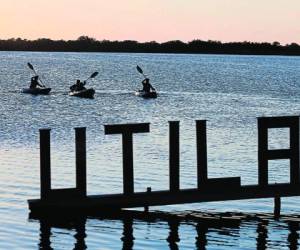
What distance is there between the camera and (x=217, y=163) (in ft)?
124

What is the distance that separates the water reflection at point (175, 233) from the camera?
22508 millimetres

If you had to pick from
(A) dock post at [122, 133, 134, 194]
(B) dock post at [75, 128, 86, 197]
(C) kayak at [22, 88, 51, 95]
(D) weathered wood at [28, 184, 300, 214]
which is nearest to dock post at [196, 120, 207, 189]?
(D) weathered wood at [28, 184, 300, 214]

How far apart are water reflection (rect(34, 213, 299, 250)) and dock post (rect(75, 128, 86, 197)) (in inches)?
31.2

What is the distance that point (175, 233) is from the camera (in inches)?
928

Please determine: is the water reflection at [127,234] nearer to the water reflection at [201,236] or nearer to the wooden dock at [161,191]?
the wooden dock at [161,191]

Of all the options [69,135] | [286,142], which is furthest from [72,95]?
[286,142]

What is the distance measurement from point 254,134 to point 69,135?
9453 millimetres

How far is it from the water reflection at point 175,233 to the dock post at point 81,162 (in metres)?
0.79

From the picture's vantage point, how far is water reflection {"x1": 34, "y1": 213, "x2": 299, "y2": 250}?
22.5 m

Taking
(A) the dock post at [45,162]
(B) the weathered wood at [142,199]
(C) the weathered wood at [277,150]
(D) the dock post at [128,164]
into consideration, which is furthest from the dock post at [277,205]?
(A) the dock post at [45,162]

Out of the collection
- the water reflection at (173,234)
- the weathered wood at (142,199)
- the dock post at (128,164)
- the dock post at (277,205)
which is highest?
the dock post at (128,164)

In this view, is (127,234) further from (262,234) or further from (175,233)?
(262,234)

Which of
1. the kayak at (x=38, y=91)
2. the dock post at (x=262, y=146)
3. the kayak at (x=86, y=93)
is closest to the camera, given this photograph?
the dock post at (x=262, y=146)

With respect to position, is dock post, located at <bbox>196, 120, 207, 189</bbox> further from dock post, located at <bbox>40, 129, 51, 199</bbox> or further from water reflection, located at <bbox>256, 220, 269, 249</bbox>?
dock post, located at <bbox>40, 129, 51, 199</bbox>
